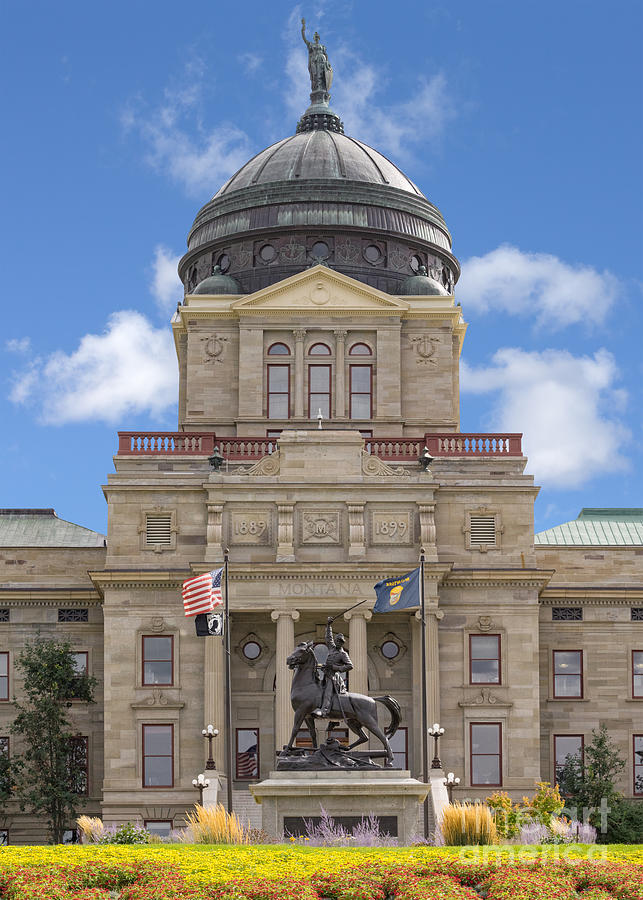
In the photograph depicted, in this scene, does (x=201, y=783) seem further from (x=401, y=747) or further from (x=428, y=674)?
(x=401, y=747)

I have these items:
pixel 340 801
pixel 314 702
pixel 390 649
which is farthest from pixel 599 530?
pixel 340 801

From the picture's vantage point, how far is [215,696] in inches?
2277

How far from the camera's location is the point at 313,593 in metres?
58.5

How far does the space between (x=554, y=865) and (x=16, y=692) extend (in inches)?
1387

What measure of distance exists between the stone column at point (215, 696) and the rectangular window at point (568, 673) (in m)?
13.3

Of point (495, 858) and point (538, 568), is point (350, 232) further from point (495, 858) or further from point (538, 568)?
point (495, 858)

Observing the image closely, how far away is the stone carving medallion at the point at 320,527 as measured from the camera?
195 ft

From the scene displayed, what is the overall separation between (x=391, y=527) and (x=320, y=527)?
258 cm

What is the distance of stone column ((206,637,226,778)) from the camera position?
189ft

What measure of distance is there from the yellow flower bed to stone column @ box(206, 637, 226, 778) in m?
21.8

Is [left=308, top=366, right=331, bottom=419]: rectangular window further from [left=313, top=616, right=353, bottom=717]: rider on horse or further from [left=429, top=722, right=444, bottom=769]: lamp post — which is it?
[left=313, top=616, right=353, bottom=717]: rider on horse

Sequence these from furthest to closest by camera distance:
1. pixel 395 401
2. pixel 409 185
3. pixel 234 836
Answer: pixel 409 185 → pixel 395 401 → pixel 234 836

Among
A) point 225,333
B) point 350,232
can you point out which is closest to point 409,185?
point 350,232

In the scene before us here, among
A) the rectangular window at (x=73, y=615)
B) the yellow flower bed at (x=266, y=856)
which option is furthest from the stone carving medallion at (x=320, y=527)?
the yellow flower bed at (x=266, y=856)
